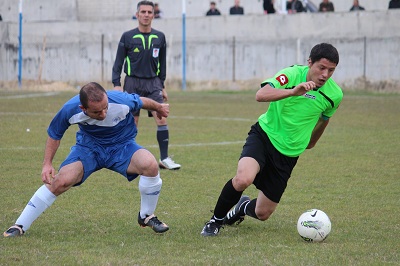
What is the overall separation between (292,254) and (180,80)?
930 inches

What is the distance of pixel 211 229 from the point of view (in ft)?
21.8

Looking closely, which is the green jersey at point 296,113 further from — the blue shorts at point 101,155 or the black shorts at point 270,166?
the blue shorts at point 101,155

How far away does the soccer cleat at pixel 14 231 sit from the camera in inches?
252

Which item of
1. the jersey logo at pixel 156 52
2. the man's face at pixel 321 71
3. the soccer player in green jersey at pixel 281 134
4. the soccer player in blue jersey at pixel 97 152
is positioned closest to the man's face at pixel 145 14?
the jersey logo at pixel 156 52

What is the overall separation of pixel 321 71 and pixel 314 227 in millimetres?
1335

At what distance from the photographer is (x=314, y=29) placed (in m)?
27.4

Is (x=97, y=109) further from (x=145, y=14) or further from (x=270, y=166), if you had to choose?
(x=145, y=14)

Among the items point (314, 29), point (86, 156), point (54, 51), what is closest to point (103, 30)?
point (54, 51)

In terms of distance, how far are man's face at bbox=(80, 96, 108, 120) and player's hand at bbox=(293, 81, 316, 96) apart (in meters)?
1.54

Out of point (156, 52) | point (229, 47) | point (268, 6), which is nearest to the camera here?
point (156, 52)

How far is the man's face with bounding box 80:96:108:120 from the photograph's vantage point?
622cm

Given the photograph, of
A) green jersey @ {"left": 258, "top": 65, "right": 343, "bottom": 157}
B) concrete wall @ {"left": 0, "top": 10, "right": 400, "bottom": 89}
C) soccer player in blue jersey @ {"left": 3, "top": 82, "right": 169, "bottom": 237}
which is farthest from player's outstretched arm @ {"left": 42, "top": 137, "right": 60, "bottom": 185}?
concrete wall @ {"left": 0, "top": 10, "right": 400, "bottom": 89}

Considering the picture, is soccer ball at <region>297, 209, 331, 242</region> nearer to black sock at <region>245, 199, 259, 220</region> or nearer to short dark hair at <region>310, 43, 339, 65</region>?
black sock at <region>245, 199, 259, 220</region>

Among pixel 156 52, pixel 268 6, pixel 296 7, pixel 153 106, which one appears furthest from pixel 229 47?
pixel 153 106
